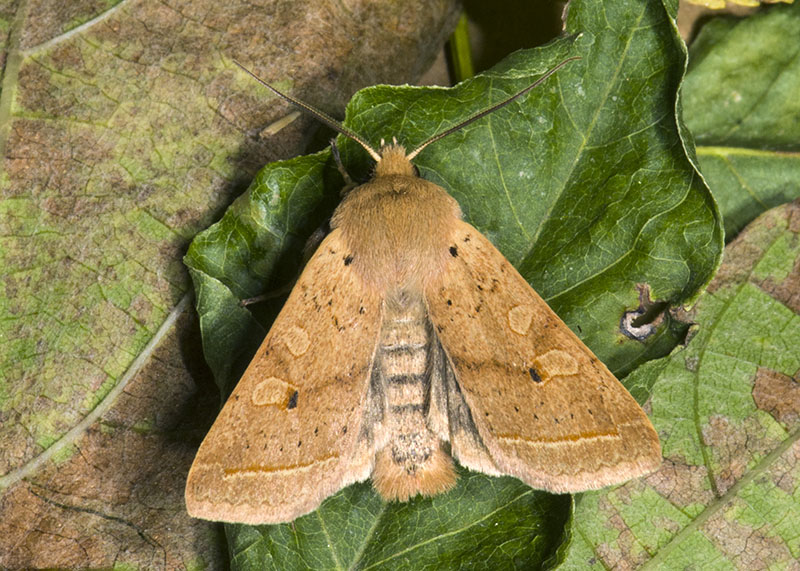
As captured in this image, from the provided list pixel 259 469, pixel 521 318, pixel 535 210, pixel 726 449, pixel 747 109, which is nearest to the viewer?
pixel 259 469

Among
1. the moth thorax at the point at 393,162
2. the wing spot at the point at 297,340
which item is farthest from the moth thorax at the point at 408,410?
the moth thorax at the point at 393,162

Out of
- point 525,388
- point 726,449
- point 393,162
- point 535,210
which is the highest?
point 393,162

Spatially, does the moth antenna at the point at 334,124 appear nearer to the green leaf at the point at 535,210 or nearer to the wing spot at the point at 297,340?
the green leaf at the point at 535,210

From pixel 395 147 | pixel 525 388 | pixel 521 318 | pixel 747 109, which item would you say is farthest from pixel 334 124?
pixel 747 109

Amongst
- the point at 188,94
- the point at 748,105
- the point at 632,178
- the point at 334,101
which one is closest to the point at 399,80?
the point at 334,101

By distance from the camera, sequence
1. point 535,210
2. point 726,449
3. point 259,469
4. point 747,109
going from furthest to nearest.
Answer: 1. point 747,109
2. point 726,449
3. point 535,210
4. point 259,469

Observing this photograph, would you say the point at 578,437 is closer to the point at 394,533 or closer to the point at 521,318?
the point at 521,318

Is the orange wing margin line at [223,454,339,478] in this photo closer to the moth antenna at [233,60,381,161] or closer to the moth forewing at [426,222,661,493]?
the moth forewing at [426,222,661,493]

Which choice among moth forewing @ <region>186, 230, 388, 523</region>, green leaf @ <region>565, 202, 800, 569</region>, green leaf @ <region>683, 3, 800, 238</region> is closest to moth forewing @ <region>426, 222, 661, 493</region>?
moth forewing @ <region>186, 230, 388, 523</region>
